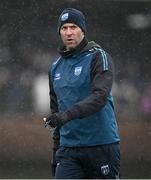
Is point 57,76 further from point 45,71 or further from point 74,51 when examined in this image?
point 45,71

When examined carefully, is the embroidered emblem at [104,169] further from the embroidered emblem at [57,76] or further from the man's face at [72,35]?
the man's face at [72,35]

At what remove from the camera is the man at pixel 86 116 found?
174 inches

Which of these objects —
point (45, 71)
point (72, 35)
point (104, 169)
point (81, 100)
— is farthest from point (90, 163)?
point (45, 71)

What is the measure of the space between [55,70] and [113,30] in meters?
2.63

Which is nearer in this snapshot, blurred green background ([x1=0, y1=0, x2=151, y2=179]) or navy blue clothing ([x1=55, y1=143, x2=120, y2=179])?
navy blue clothing ([x1=55, y1=143, x2=120, y2=179])

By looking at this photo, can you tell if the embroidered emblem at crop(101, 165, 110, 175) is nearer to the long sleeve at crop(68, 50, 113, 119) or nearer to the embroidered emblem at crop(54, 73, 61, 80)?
the long sleeve at crop(68, 50, 113, 119)

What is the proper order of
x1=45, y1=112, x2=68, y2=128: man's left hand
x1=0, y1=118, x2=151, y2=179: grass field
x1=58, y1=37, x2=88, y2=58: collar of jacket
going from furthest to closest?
x1=0, y1=118, x2=151, y2=179: grass field
x1=58, y1=37, x2=88, y2=58: collar of jacket
x1=45, y1=112, x2=68, y2=128: man's left hand

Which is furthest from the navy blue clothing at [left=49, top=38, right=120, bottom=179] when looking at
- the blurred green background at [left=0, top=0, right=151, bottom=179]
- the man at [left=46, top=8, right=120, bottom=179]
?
the blurred green background at [left=0, top=0, right=151, bottom=179]

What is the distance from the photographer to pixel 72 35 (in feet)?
14.9

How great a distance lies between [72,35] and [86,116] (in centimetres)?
57

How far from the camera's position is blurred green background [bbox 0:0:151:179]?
23.4ft

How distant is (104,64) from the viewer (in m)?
4.41

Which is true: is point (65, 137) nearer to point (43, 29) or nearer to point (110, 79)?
point (110, 79)

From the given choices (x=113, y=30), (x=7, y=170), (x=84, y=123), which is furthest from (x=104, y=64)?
(x=7, y=170)
